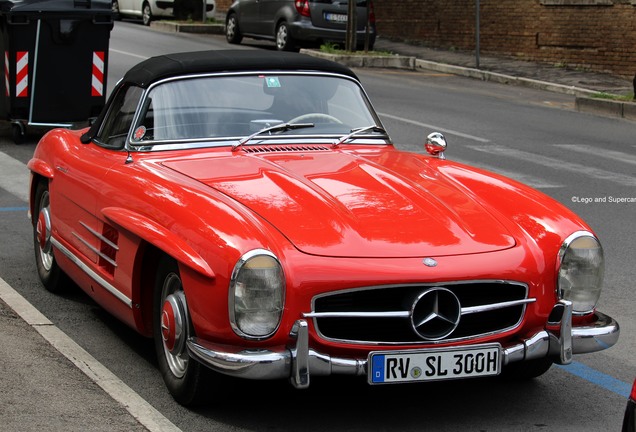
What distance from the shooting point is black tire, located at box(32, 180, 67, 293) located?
7312 millimetres

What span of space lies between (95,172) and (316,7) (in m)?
20.4

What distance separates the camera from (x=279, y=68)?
690 cm

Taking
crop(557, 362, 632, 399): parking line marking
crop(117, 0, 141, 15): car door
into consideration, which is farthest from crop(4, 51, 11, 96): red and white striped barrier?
crop(117, 0, 141, 15): car door

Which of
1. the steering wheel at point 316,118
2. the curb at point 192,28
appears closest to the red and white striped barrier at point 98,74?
the steering wheel at point 316,118

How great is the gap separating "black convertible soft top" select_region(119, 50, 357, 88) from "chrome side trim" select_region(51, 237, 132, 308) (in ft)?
3.27

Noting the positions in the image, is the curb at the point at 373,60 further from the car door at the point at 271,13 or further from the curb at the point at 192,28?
the curb at the point at 192,28

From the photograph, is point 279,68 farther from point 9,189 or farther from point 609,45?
point 609,45

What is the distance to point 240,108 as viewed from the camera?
21.9 feet

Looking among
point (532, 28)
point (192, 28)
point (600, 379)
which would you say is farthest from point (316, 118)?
point (192, 28)

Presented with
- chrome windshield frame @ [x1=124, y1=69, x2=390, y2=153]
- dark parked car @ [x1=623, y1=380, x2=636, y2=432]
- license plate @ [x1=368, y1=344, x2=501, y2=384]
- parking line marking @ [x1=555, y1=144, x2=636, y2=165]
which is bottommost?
parking line marking @ [x1=555, y1=144, x2=636, y2=165]

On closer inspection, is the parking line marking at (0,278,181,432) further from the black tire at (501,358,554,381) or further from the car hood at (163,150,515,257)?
the black tire at (501,358,554,381)

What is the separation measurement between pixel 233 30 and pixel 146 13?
6.27 meters

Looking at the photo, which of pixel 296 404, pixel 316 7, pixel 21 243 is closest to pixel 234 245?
pixel 296 404

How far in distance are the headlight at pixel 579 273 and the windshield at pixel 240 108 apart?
1789 mm
